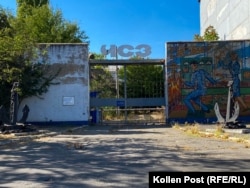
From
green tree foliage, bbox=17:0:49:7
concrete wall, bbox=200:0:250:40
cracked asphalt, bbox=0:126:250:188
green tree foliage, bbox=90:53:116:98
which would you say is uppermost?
green tree foliage, bbox=17:0:49:7

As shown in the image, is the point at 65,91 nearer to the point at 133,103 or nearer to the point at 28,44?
the point at 133,103

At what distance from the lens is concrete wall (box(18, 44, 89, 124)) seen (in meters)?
35.4

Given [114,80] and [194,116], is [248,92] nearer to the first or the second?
[194,116]

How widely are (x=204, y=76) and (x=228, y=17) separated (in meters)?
14.4

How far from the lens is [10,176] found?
9.12 metres

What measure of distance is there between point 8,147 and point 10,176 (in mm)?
7412

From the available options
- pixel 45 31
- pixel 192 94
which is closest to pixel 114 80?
pixel 45 31

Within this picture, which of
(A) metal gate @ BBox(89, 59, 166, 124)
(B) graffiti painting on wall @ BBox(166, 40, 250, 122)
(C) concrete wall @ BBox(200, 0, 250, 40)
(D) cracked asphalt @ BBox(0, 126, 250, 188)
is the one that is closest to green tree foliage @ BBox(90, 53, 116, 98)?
(A) metal gate @ BBox(89, 59, 166, 124)

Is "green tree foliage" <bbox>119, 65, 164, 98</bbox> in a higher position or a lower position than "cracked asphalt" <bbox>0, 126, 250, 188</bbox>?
higher

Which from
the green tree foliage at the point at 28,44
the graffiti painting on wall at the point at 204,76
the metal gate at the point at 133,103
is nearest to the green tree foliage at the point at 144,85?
the metal gate at the point at 133,103

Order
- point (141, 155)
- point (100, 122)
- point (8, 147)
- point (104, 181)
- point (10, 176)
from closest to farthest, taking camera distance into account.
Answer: point (104, 181)
point (10, 176)
point (141, 155)
point (8, 147)
point (100, 122)

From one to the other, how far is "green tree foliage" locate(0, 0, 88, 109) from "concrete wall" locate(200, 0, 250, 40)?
59.3ft

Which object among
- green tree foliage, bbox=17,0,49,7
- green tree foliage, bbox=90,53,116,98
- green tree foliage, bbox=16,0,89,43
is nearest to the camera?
green tree foliage, bbox=90,53,116,98

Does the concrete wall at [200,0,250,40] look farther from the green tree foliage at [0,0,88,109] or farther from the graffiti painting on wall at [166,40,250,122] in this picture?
the green tree foliage at [0,0,88,109]
